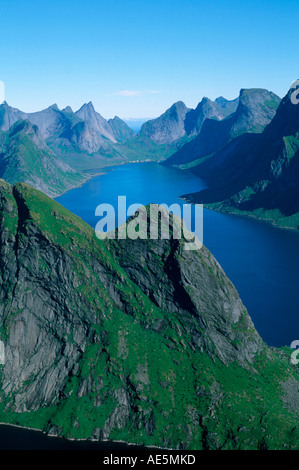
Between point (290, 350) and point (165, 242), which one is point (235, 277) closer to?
point (290, 350)

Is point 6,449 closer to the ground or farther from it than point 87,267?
closer to the ground

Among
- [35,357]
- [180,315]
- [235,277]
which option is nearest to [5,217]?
[35,357]

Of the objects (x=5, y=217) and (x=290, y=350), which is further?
(x=290, y=350)
